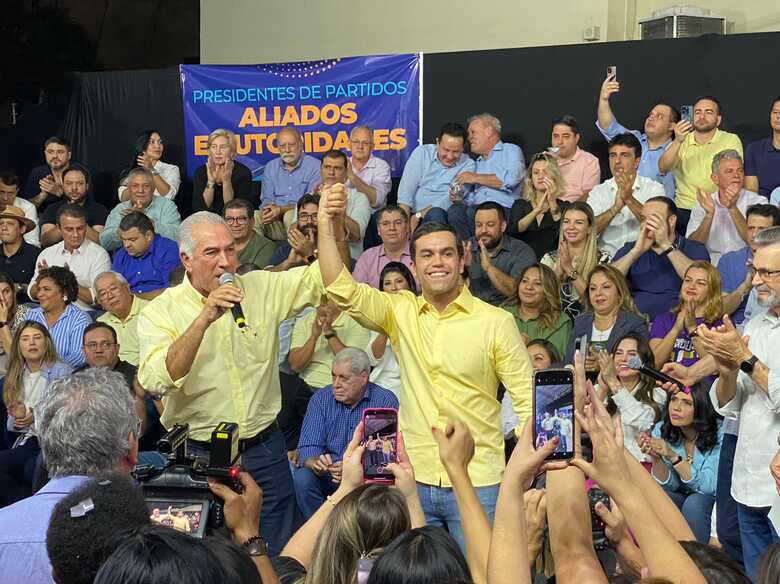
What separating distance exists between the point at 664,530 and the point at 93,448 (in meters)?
1.43

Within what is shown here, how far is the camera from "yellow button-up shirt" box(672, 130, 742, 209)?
8.33 metres

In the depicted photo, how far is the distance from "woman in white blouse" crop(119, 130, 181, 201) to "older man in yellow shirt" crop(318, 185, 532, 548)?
6.22 m

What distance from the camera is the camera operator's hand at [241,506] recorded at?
2.99 m

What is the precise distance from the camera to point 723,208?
789cm

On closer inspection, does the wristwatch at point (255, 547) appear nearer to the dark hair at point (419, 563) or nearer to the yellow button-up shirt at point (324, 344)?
the dark hair at point (419, 563)

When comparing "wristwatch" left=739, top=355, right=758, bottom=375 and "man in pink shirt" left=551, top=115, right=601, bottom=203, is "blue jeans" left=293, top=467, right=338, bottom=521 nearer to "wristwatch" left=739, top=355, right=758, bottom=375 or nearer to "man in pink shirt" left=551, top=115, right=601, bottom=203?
"wristwatch" left=739, top=355, right=758, bottom=375

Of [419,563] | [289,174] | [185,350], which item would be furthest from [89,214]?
[419,563]

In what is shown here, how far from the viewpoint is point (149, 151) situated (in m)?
10.6

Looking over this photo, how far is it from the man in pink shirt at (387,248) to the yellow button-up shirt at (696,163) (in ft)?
6.67

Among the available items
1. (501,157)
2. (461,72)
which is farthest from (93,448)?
(461,72)

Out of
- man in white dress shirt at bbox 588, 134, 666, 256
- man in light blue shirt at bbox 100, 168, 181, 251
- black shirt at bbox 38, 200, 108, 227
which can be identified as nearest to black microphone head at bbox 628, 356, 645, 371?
man in white dress shirt at bbox 588, 134, 666, 256

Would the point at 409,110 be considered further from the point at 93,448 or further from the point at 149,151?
the point at 93,448

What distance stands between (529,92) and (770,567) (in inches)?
297

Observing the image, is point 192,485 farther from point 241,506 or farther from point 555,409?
point 555,409
